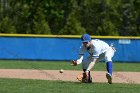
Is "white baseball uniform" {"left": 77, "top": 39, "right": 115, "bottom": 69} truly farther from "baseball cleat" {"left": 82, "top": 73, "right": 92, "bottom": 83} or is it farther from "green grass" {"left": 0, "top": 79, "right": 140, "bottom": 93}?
"green grass" {"left": 0, "top": 79, "right": 140, "bottom": 93}

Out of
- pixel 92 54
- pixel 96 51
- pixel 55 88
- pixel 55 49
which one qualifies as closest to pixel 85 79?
pixel 92 54

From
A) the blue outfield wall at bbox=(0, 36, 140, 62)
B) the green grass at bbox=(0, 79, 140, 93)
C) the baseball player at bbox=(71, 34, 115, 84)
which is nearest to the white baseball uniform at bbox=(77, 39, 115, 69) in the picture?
the baseball player at bbox=(71, 34, 115, 84)

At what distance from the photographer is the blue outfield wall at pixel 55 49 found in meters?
25.4

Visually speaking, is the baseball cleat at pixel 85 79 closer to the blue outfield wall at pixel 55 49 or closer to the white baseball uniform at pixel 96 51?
the white baseball uniform at pixel 96 51

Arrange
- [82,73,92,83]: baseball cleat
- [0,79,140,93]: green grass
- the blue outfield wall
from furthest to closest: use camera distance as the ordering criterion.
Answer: the blue outfield wall
[82,73,92,83]: baseball cleat
[0,79,140,93]: green grass

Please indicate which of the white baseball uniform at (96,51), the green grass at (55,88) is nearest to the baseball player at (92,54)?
the white baseball uniform at (96,51)

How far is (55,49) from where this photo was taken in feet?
83.4

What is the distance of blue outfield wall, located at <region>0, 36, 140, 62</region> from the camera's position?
25391mm

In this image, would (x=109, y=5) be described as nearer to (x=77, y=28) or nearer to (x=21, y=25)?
(x=77, y=28)

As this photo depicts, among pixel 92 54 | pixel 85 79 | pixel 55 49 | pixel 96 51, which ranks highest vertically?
pixel 96 51

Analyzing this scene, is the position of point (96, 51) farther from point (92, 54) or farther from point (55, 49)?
point (55, 49)

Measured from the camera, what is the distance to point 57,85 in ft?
40.6

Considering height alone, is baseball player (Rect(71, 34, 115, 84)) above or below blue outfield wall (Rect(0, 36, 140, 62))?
above

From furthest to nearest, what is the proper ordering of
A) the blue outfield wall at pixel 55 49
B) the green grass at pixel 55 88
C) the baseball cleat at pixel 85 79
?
the blue outfield wall at pixel 55 49 → the baseball cleat at pixel 85 79 → the green grass at pixel 55 88
